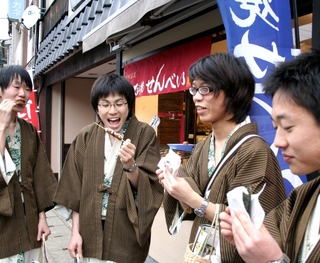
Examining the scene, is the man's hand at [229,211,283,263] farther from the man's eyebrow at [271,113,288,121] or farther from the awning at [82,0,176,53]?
the awning at [82,0,176,53]

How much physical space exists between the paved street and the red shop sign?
2877mm

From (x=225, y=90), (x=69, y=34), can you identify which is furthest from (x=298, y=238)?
(x=69, y=34)

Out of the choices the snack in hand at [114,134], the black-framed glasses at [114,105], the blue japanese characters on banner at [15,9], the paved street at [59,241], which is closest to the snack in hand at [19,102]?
the black-framed glasses at [114,105]

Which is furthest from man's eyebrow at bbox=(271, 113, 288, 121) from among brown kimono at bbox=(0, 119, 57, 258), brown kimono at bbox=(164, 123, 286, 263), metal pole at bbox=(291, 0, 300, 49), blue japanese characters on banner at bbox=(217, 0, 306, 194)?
brown kimono at bbox=(0, 119, 57, 258)

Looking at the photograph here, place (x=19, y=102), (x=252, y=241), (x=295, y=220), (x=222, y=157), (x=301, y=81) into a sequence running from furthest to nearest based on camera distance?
(x=19, y=102) → (x=222, y=157) → (x=295, y=220) → (x=301, y=81) → (x=252, y=241)

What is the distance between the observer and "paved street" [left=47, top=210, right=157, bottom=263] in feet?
18.6

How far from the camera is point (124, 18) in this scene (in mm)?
4168

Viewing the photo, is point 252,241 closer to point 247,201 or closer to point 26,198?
point 247,201

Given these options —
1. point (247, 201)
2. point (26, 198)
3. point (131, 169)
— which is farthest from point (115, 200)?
point (247, 201)

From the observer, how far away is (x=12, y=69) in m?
2.97

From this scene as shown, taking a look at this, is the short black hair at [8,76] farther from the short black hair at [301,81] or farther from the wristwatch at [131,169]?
the short black hair at [301,81]

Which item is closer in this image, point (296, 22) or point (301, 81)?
point (301, 81)

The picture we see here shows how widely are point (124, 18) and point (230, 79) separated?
258cm

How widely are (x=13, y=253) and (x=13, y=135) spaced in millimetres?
978
